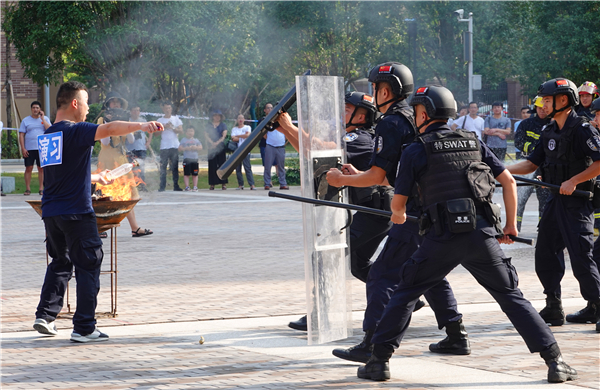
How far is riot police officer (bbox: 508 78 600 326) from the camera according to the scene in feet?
21.6

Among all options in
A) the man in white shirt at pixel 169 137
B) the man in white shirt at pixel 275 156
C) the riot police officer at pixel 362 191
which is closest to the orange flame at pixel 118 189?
the riot police officer at pixel 362 191

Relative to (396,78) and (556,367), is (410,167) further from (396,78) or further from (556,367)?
(556,367)

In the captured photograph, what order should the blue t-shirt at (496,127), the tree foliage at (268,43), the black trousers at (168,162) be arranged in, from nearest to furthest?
the blue t-shirt at (496,127)
the black trousers at (168,162)
the tree foliage at (268,43)

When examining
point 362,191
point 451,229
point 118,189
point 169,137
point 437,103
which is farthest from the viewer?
point 169,137

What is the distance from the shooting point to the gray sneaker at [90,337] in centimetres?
629

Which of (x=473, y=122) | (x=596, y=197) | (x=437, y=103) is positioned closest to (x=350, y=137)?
(x=437, y=103)

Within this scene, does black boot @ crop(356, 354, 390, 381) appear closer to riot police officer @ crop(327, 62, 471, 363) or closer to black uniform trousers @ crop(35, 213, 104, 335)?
riot police officer @ crop(327, 62, 471, 363)

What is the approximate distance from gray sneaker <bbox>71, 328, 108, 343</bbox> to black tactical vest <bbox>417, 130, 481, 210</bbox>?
109 inches

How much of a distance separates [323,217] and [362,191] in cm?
62

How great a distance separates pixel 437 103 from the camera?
200 inches

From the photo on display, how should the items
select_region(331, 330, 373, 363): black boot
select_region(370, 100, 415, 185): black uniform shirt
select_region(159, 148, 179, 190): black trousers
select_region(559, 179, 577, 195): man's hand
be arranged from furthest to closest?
select_region(159, 148, 179, 190): black trousers < select_region(559, 179, 577, 195): man's hand < select_region(331, 330, 373, 363): black boot < select_region(370, 100, 415, 185): black uniform shirt

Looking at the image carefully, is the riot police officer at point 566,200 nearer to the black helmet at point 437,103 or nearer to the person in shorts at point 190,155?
the black helmet at point 437,103

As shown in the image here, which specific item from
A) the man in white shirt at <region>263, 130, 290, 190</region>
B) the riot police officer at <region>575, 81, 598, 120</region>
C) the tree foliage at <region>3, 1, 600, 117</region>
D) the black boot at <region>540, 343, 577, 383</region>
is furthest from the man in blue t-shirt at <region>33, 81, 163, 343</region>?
the tree foliage at <region>3, 1, 600, 117</region>

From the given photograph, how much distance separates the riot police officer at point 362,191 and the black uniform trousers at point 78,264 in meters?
1.67
